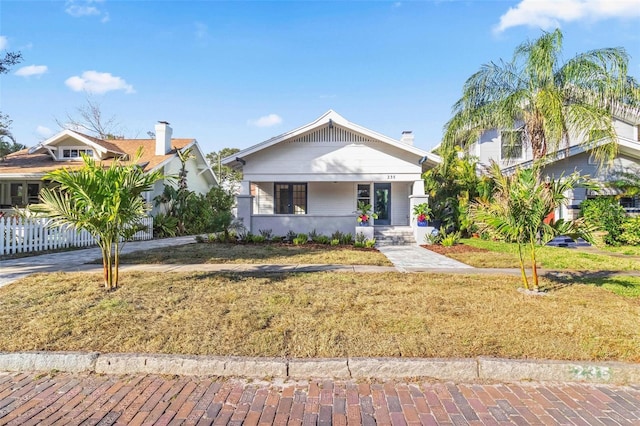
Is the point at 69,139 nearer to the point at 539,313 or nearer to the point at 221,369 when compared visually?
the point at 221,369

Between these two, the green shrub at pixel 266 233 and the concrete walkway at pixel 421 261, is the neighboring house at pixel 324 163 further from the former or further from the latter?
the concrete walkway at pixel 421 261

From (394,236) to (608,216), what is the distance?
→ 320 inches

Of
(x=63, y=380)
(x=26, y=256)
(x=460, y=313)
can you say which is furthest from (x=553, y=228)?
(x=26, y=256)

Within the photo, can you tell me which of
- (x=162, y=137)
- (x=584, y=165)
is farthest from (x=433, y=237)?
(x=162, y=137)

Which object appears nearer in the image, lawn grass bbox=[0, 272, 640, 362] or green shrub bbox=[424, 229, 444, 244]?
lawn grass bbox=[0, 272, 640, 362]

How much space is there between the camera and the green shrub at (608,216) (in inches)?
555

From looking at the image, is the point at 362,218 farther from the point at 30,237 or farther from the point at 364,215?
the point at 30,237

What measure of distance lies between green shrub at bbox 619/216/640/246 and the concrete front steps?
782 cm

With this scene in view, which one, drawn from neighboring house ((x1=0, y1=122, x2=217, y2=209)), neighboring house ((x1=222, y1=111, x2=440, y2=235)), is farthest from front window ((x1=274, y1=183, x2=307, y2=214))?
neighboring house ((x1=0, y1=122, x2=217, y2=209))

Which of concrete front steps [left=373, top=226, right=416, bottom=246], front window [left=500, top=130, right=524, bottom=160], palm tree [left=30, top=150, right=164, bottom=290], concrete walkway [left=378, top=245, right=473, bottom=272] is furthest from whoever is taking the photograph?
concrete front steps [left=373, top=226, right=416, bottom=246]

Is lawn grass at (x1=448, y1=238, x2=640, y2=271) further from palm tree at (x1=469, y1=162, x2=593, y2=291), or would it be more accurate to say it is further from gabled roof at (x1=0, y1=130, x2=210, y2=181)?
gabled roof at (x1=0, y1=130, x2=210, y2=181)

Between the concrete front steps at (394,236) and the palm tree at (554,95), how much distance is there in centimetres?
537

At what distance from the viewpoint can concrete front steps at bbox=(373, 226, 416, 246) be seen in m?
15.5

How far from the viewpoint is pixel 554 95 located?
12852 millimetres
